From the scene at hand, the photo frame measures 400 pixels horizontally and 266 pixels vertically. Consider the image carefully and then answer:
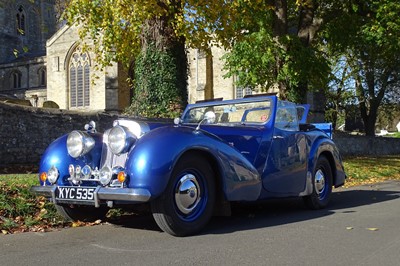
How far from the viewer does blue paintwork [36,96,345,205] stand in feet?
15.7

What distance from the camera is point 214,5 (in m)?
10.9

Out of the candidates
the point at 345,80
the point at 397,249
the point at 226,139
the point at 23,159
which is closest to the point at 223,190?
the point at 226,139

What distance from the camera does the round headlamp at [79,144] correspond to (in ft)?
17.1

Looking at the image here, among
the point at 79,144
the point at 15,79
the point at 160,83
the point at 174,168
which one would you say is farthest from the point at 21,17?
the point at 174,168

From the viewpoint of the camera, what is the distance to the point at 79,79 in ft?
125

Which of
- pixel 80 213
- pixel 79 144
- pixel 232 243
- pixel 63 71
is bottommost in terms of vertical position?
pixel 232 243

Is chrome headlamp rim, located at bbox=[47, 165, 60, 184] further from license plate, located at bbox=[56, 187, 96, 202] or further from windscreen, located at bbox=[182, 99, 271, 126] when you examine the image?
windscreen, located at bbox=[182, 99, 271, 126]

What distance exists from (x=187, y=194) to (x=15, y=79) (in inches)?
1930

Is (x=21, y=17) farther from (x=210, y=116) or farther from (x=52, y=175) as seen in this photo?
(x=52, y=175)

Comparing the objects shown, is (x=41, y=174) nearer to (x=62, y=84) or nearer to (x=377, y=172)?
(x=377, y=172)

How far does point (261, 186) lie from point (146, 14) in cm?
570

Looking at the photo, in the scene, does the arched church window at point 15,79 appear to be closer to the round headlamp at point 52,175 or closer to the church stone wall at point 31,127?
the church stone wall at point 31,127

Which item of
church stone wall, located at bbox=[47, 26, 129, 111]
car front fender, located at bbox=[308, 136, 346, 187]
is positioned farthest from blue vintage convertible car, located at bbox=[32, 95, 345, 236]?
church stone wall, located at bbox=[47, 26, 129, 111]

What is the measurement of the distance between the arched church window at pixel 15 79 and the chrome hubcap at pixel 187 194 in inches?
1904
